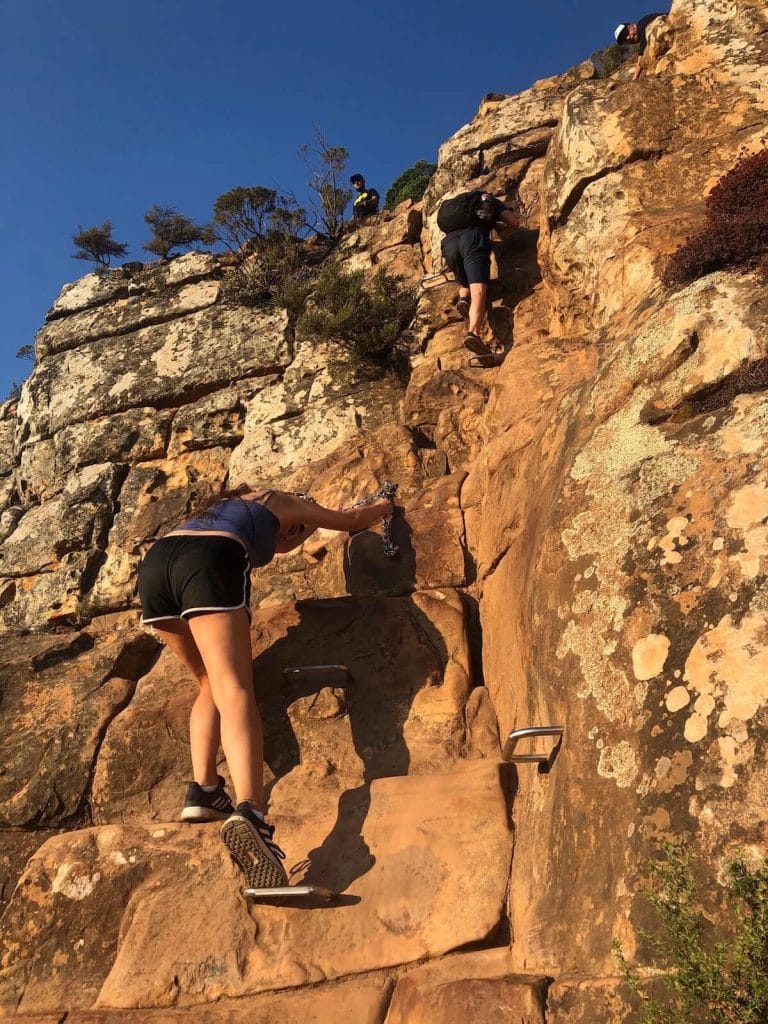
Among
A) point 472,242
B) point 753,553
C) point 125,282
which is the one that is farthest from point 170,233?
point 753,553

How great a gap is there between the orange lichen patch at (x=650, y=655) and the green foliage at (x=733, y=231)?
72.3 inches

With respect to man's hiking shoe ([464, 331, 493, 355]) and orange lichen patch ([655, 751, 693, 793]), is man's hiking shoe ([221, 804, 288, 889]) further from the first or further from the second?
man's hiking shoe ([464, 331, 493, 355])

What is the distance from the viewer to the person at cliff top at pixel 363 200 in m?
11.5

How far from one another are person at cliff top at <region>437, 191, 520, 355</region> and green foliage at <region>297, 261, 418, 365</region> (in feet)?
2.99

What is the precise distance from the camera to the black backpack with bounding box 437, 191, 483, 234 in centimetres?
724

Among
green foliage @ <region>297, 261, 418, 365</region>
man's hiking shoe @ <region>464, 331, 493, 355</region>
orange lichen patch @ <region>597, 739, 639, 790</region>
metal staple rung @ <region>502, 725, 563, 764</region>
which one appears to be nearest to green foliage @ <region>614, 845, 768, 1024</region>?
orange lichen patch @ <region>597, 739, 639, 790</region>

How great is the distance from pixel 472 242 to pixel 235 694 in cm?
518

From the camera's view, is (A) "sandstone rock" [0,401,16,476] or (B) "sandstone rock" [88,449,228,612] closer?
(B) "sandstone rock" [88,449,228,612]

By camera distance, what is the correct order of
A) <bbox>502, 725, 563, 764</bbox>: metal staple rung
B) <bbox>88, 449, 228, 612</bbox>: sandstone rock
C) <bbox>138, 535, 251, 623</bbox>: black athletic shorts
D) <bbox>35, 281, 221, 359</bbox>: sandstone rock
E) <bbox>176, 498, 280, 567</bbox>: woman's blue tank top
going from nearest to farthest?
<bbox>502, 725, 563, 764</bbox>: metal staple rung, <bbox>138, 535, 251, 623</bbox>: black athletic shorts, <bbox>176, 498, 280, 567</bbox>: woman's blue tank top, <bbox>88, 449, 228, 612</bbox>: sandstone rock, <bbox>35, 281, 221, 359</bbox>: sandstone rock

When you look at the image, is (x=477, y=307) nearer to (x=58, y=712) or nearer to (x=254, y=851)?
(x=58, y=712)

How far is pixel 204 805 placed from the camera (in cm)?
358

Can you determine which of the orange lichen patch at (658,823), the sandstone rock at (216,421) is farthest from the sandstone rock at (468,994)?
the sandstone rock at (216,421)

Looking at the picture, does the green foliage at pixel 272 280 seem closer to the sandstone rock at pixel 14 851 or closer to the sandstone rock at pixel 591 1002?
the sandstone rock at pixel 14 851

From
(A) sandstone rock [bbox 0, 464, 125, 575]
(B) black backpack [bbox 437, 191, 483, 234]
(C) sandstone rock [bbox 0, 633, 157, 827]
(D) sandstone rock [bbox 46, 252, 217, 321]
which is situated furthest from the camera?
(D) sandstone rock [bbox 46, 252, 217, 321]
